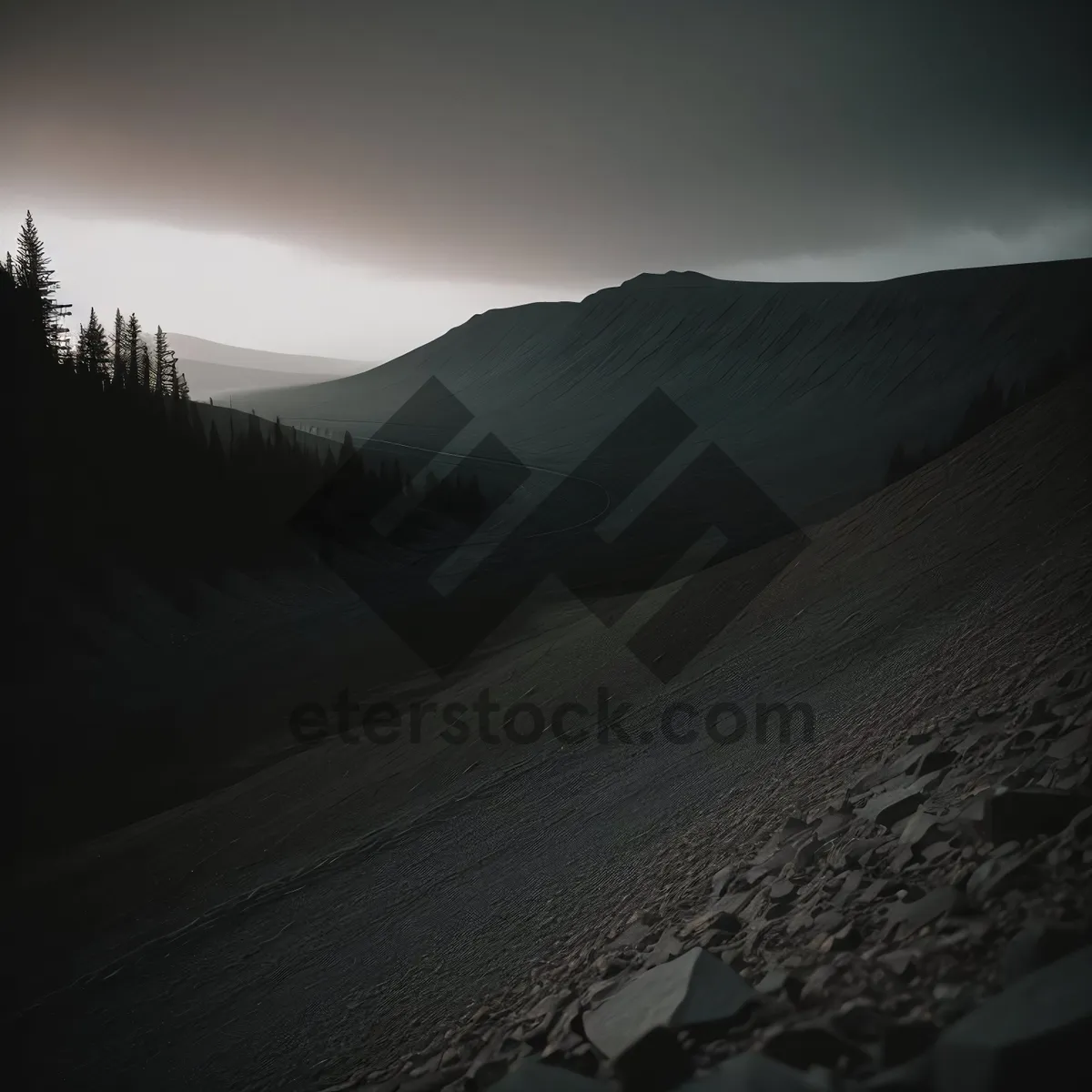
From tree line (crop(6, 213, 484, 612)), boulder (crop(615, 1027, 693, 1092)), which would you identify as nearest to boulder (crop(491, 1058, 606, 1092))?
boulder (crop(615, 1027, 693, 1092))

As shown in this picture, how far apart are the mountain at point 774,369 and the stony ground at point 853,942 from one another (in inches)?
1321

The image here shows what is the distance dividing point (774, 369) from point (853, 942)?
252ft

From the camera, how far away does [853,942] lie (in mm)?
3818

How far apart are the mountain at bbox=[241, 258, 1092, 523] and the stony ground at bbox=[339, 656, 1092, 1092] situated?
1321 inches

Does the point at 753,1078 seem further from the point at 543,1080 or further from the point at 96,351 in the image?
the point at 96,351

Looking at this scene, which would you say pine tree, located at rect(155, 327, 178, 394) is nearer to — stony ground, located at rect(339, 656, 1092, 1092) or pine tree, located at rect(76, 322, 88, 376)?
pine tree, located at rect(76, 322, 88, 376)

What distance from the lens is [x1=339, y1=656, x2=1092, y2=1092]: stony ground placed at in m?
3.11

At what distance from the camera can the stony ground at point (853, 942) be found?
10.2 feet

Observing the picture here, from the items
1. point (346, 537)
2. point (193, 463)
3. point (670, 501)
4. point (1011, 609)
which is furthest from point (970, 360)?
point (1011, 609)

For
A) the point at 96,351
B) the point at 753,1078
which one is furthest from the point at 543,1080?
the point at 96,351

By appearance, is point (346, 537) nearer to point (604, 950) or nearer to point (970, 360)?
point (604, 950)

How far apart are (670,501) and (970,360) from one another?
36.0 meters

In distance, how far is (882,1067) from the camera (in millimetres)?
2904

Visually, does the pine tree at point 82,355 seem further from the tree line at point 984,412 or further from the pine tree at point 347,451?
the tree line at point 984,412
